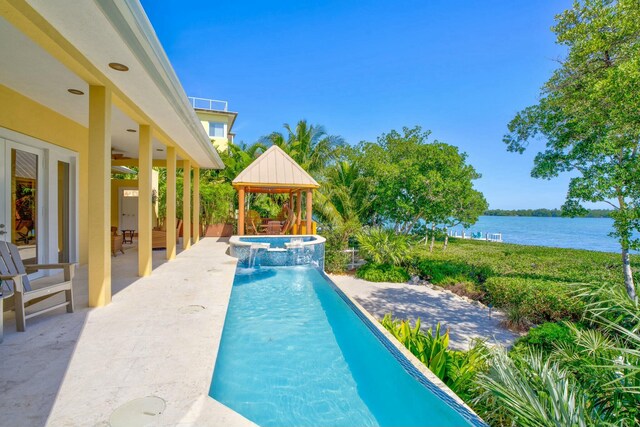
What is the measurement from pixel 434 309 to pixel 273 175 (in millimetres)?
9372

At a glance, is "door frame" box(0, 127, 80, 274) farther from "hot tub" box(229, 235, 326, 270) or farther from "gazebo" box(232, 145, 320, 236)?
"gazebo" box(232, 145, 320, 236)

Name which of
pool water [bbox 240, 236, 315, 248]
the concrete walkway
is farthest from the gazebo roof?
the concrete walkway

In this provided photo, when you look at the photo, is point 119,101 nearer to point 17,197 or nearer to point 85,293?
point 17,197

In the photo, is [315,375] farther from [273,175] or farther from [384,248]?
[273,175]

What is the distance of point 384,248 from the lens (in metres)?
14.5

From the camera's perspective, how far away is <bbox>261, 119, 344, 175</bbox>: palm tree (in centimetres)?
2384

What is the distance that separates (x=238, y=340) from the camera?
5793 millimetres

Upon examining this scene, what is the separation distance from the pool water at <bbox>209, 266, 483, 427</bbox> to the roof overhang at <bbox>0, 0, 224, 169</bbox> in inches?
180

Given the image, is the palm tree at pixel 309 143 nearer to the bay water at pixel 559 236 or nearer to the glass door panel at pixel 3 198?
the bay water at pixel 559 236

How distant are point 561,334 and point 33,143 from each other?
12.3m

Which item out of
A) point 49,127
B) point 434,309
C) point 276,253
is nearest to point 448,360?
point 434,309

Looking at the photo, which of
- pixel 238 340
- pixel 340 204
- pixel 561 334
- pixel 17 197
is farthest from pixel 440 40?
pixel 17 197

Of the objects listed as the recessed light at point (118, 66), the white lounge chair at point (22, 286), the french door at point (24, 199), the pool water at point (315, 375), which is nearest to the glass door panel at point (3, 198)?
the french door at point (24, 199)

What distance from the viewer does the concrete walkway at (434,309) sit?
7.90m
